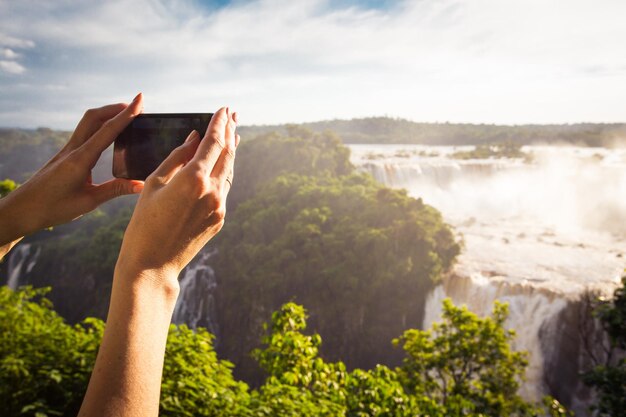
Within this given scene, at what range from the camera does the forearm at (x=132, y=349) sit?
625 millimetres

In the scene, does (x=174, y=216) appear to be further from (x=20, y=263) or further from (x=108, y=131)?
(x=20, y=263)

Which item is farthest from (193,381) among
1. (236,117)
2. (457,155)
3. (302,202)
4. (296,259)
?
(457,155)

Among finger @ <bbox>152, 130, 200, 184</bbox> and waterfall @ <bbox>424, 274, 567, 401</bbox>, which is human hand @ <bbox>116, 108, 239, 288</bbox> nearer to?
finger @ <bbox>152, 130, 200, 184</bbox>

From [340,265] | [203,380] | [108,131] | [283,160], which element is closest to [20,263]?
[283,160]

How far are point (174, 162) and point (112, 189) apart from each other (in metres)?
0.56

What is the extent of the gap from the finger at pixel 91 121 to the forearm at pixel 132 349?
2.33 feet

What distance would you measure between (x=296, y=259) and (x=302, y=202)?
4.85 m

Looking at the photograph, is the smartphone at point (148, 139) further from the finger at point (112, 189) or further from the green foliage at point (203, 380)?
the green foliage at point (203, 380)

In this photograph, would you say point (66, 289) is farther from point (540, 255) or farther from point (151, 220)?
point (151, 220)

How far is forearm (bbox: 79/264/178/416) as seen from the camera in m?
0.62

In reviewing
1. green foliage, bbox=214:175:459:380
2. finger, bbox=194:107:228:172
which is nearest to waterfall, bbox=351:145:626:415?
green foliage, bbox=214:175:459:380

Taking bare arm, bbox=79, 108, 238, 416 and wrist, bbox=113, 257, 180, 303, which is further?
wrist, bbox=113, 257, 180, 303

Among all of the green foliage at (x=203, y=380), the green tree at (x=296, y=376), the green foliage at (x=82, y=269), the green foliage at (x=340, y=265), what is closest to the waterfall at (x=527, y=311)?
the green foliage at (x=340, y=265)

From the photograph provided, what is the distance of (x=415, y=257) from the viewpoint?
1973 centimetres
